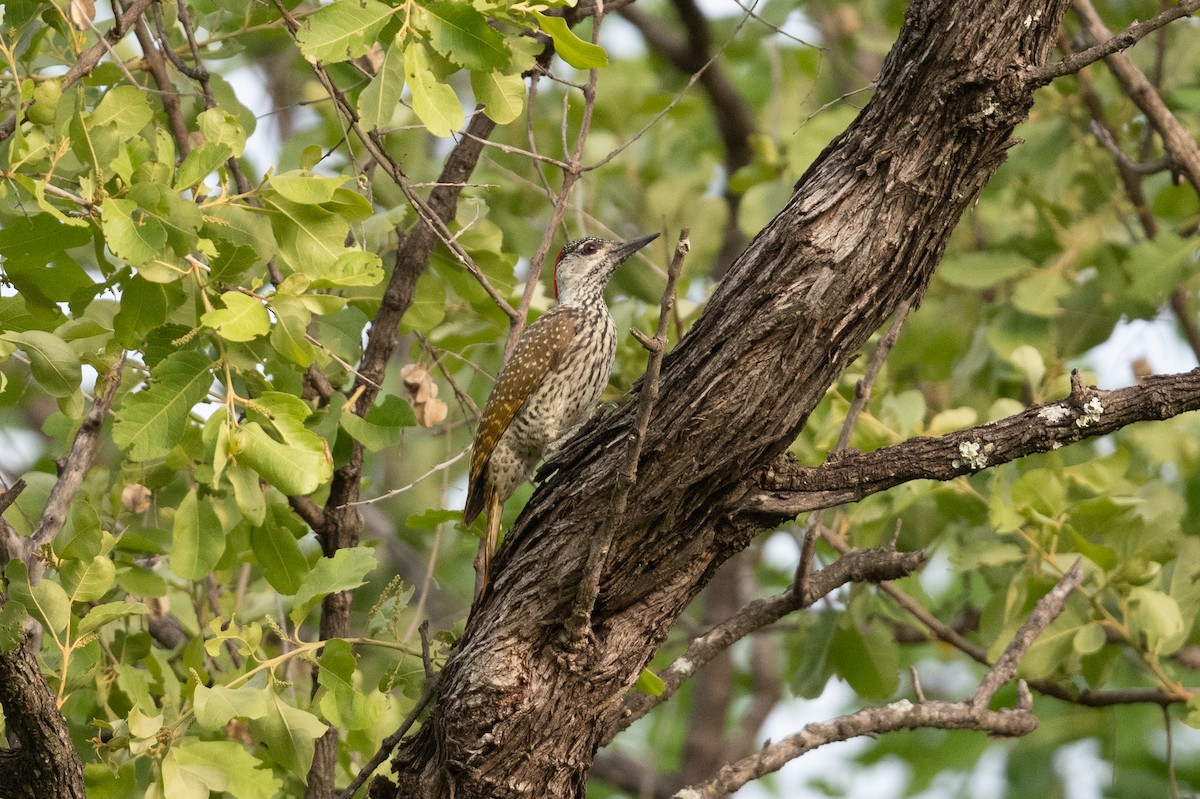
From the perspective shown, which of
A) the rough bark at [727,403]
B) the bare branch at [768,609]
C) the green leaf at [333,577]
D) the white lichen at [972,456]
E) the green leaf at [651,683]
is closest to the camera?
the rough bark at [727,403]

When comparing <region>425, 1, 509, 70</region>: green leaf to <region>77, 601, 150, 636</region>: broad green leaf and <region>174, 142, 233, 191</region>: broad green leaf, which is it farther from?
<region>77, 601, 150, 636</region>: broad green leaf

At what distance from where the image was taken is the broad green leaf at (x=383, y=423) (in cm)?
363

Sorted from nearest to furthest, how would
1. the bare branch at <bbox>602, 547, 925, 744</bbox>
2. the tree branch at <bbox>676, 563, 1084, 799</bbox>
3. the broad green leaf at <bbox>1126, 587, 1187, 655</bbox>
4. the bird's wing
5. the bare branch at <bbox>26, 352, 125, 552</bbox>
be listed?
1. the bare branch at <bbox>26, 352, 125, 552</bbox>
2. the bare branch at <bbox>602, 547, 925, 744</bbox>
3. the tree branch at <bbox>676, 563, 1084, 799</bbox>
4. the broad green leaf at <bbox>1126, 587, 1187, 655</bbox>
5. the bird's wing

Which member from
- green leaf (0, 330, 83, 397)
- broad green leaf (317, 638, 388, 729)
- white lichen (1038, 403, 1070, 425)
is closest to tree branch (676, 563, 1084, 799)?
broad green leaf (317, 638, 388, 729)

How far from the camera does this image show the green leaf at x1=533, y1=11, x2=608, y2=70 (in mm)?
2936

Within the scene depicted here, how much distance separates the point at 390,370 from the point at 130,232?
521cm

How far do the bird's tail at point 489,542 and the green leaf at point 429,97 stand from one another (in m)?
1.08

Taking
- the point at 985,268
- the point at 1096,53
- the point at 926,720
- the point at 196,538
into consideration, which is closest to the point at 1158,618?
the point at 926,720

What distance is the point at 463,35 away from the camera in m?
2.88

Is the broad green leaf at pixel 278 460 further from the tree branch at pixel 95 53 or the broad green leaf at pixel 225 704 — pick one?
the tree branch at pixel 95 53

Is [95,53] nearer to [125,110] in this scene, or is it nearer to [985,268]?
[125,110]

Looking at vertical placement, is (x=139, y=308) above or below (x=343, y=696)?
above

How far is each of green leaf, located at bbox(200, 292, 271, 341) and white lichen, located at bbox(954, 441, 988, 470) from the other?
1455 mm

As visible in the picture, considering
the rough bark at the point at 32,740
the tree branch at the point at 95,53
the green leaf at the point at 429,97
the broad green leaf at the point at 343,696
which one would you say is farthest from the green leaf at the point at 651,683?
the tree branch at the point at 95,53
